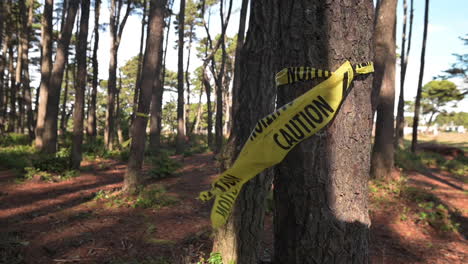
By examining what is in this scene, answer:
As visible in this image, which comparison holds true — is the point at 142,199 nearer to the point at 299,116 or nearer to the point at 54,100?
the point at 299,116

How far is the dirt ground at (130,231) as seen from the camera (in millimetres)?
4176

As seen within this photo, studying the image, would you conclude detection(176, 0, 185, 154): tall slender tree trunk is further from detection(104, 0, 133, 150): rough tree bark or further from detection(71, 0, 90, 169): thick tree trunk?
detection(71, 0, 90, 169): thick tree trunk

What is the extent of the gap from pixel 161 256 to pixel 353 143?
340 cm

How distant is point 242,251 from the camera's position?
3.59m

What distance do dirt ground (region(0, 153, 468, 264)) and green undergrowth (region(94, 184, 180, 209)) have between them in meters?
0.15

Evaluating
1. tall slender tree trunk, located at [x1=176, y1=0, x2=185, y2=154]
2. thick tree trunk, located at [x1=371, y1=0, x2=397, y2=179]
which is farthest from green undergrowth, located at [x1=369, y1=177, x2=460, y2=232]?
tall slender tree trunk, located at [x1=176, y1=0, x2=185, y2=154]

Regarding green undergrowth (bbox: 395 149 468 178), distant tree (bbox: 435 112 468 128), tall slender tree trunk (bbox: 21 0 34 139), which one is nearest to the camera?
green undergrowth (bbox: 395 149 468 178)

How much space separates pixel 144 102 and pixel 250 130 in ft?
14.0

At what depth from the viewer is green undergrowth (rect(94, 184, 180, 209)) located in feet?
20.9

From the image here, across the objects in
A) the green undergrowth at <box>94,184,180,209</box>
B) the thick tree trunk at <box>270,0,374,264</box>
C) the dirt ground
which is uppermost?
the thick tree trunk at <box>270,0,374,264</box>

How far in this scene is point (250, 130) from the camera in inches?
143

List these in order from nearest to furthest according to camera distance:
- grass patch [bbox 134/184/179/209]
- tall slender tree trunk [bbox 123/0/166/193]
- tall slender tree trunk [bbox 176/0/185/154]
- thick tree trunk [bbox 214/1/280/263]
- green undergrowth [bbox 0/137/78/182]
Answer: thick tree trunk [bbox 214/1/280/263] → grass patch [bbox 134/184/179/209] → tall slender tree trunk [bbox 123/0/166/193] → green undergrowth [bbox 0/137/78/182] → tall slender tree trunk [bbox 176/0/185/154]

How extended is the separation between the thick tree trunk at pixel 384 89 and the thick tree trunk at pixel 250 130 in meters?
5.11

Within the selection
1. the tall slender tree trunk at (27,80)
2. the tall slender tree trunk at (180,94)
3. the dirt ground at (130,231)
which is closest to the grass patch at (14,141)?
the tall slender tree trunk at (27,80)
